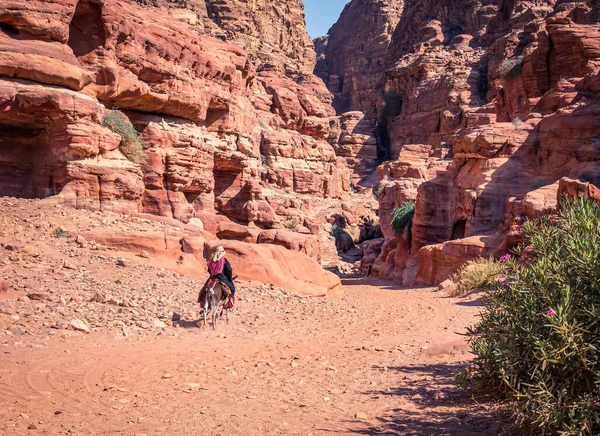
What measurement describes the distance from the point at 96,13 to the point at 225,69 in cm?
769

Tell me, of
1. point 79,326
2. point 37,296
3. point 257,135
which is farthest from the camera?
point 257,135

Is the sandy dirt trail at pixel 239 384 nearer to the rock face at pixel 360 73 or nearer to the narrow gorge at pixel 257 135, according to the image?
the narrow gorge at pixel 257 135

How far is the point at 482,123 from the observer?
3544cm

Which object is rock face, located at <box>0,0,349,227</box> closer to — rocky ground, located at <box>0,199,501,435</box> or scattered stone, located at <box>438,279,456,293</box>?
rocky ground, located at <box>0,199,501,435</box>

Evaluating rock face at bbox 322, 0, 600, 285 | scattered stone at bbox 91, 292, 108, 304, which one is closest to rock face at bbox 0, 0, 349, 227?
scattered stone at bbox 91, 292, 108, 304

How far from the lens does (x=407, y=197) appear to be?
37.5m

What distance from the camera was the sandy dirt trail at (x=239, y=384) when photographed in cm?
481

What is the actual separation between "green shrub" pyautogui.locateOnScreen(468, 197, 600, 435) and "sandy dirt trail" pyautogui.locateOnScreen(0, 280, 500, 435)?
2.58 feet

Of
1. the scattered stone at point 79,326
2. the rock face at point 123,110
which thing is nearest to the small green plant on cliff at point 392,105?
the rock face at point 123,110

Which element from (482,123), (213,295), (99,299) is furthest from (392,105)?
(99,299)

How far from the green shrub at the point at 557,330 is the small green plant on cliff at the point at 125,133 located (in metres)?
16.7

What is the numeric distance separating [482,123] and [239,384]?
33.0 m

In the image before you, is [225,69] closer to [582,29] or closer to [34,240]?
[34,240]

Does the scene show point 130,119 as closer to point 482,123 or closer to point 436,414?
point 436,414
